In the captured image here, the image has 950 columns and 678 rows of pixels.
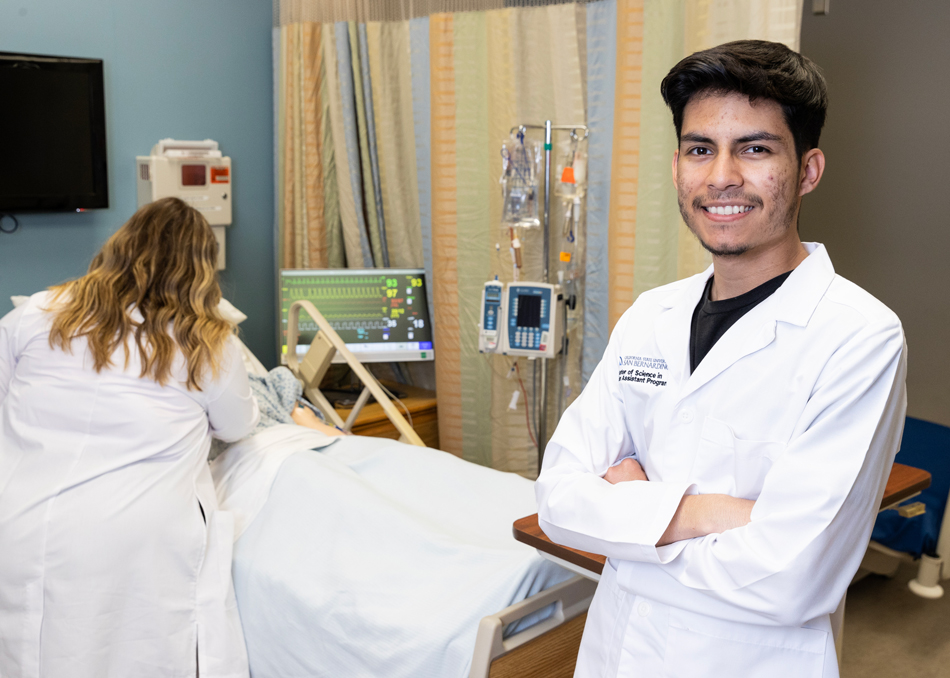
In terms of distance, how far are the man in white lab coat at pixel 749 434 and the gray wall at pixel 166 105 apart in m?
2.71

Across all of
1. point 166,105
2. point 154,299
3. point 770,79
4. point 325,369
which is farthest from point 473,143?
point 770,79

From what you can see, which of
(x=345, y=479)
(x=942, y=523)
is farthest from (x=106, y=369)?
(x=942, y=523)

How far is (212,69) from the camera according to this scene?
11.6 feet

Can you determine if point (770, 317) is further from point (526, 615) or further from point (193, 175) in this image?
point (193, 175)

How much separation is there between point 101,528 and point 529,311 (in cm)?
157

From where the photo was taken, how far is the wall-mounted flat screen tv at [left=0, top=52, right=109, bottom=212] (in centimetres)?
287

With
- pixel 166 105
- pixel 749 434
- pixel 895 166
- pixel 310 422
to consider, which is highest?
pixel 166 105

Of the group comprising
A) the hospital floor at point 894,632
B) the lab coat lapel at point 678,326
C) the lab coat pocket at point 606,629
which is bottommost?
the hospital floor at point 894,632

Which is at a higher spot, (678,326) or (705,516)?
(678,326)

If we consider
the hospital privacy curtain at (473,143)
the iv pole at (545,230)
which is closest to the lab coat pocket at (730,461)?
the hospital privacy curtain at (473,143)

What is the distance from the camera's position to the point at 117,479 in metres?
1.94

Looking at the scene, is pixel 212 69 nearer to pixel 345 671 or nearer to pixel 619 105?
pixel 619 105

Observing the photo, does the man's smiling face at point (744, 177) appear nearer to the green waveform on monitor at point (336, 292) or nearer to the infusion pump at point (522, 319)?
the infusion pump at point (522, 319)

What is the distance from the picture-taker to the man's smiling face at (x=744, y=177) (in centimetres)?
107
